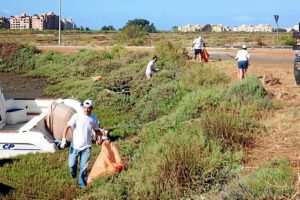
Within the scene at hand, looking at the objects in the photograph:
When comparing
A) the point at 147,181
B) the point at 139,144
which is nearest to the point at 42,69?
the point at 139,144

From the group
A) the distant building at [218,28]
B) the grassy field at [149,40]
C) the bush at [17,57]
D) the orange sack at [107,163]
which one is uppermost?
the distant building at [218,28]

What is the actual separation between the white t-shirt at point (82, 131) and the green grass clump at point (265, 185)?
123 inches

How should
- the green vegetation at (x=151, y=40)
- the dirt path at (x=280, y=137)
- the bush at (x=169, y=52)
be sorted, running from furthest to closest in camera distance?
1. the green vegetation at (x=151, y=40)
2. the bush at (x=169, y=52)
3. the dirt path at (x=280, y=137)

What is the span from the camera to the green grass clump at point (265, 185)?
7348mm

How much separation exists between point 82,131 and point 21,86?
21.4 m

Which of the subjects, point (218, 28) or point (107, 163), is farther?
point (218, 28)

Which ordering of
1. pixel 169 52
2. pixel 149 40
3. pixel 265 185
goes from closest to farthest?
pixel 265 185 → pixel 169 52 → pixel 149 40

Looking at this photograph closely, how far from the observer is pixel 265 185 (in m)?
7.61

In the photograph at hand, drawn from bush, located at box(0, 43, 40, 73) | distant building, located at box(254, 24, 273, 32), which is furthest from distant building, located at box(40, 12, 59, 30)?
bush, located at box(0, 43, 40, 73)

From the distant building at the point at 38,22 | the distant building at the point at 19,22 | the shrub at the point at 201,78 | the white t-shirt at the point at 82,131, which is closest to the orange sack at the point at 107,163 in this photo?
the white t-shirt at the point at 82,131

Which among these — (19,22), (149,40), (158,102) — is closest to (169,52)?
(158,102)

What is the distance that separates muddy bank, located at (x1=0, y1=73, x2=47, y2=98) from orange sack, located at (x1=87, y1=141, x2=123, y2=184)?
1696cm

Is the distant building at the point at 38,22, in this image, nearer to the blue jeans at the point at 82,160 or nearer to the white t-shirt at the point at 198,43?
the white t-shirt at the point at 198,43

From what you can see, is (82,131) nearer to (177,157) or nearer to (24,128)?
(177,157)
